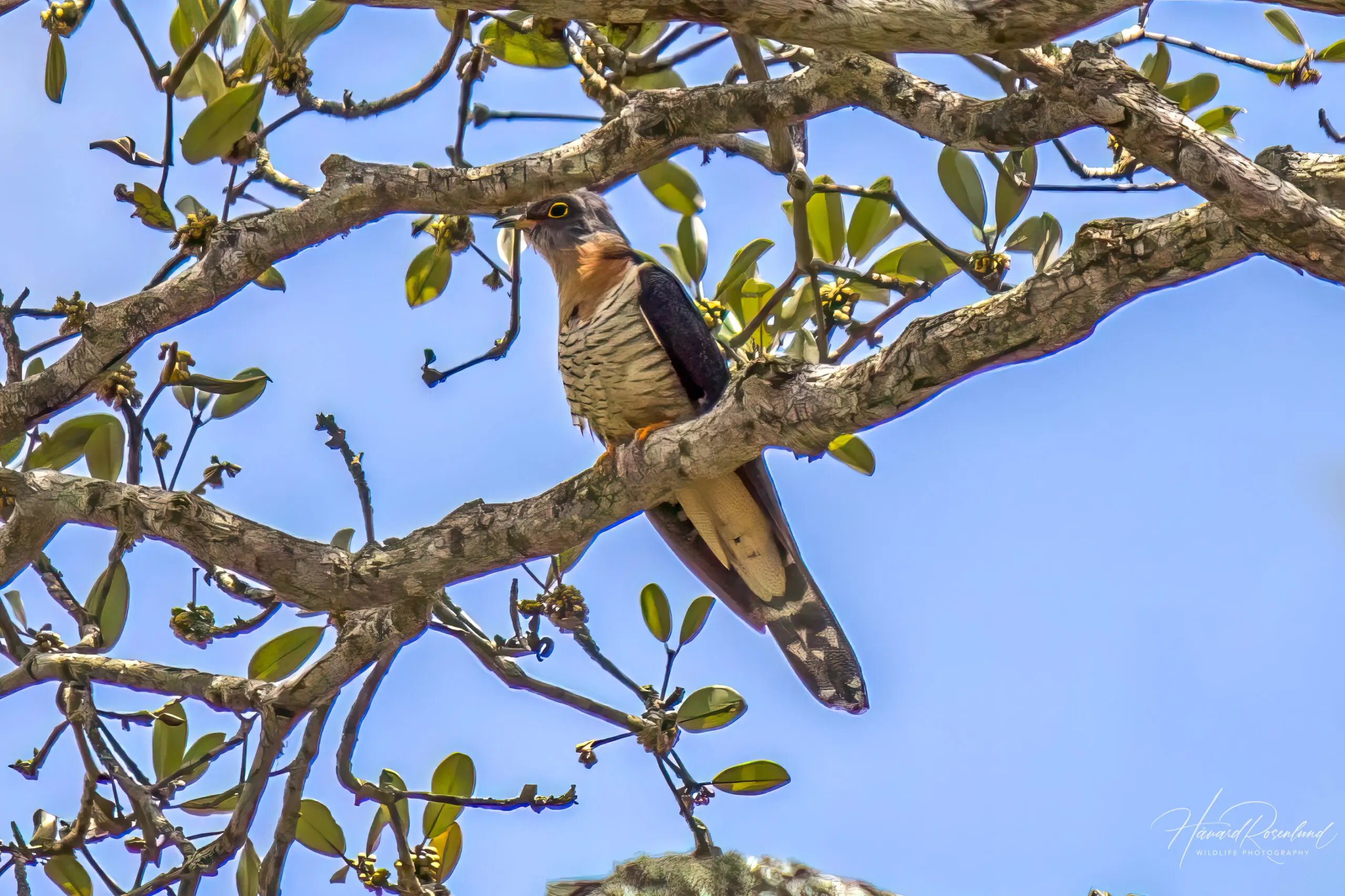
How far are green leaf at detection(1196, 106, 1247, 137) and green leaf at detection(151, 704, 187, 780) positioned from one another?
418 centimetres

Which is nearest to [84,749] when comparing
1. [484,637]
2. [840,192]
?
[484,637]

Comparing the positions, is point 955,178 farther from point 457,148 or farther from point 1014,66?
point 457,148

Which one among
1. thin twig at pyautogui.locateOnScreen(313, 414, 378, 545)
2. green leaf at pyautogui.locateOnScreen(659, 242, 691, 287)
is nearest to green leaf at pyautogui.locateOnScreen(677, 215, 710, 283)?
green leaf at pyautogui.locateOnScreen(659, 242, 691, 287)

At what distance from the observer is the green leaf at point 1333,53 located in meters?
3.90

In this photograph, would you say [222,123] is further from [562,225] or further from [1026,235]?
[1026,235]

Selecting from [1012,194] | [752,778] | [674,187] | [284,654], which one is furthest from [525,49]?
[752,778]

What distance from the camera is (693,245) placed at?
4.34 meters

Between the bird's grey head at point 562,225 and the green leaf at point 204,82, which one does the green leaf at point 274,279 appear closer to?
the green leaf at point 204,82

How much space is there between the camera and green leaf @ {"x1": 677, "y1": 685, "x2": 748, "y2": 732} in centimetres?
354

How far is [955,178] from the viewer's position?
12.2ft

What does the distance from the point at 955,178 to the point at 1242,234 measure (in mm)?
1565

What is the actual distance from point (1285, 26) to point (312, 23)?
136 inches

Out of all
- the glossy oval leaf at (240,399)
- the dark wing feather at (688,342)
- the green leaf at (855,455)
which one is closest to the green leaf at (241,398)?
the glossy oval leaf at (240,399)

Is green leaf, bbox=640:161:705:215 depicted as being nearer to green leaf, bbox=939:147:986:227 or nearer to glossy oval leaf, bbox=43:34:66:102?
green leaf, bbox=939:147:986:227
